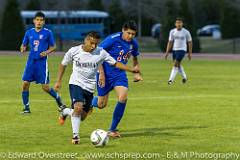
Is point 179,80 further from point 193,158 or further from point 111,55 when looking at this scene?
point 193,158

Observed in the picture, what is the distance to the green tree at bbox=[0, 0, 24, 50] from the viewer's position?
67000 mm

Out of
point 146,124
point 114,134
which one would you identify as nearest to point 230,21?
point 146,124

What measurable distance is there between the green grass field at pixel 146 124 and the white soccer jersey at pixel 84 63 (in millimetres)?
993

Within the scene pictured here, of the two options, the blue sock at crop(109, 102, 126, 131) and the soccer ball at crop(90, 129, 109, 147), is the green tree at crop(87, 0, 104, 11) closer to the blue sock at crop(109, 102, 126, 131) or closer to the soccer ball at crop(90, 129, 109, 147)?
the blue sock at crop(109, 102, 126, 131)

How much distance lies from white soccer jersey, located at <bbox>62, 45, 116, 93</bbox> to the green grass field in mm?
993

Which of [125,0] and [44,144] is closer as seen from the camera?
[44,144]

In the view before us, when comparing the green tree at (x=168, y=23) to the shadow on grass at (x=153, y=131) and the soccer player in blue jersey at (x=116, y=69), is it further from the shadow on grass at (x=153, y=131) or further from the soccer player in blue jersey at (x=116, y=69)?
the soccer player in blue jersey at (x=116, y=69)

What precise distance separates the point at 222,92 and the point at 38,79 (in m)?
7.70

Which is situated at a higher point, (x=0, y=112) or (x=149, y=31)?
(x=0, y=112)

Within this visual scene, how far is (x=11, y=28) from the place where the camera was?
2645 inches

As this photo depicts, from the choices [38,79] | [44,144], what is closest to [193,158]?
[44,144]

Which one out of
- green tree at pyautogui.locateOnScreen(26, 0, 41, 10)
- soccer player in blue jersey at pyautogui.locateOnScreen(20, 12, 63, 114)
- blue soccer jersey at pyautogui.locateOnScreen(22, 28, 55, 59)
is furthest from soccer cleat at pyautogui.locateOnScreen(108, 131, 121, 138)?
green tree at pyautogui.locateOnScreen(26, 0, 41, 10)

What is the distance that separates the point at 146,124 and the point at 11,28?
53.5 metres

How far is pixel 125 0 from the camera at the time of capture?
9088 centimetres
